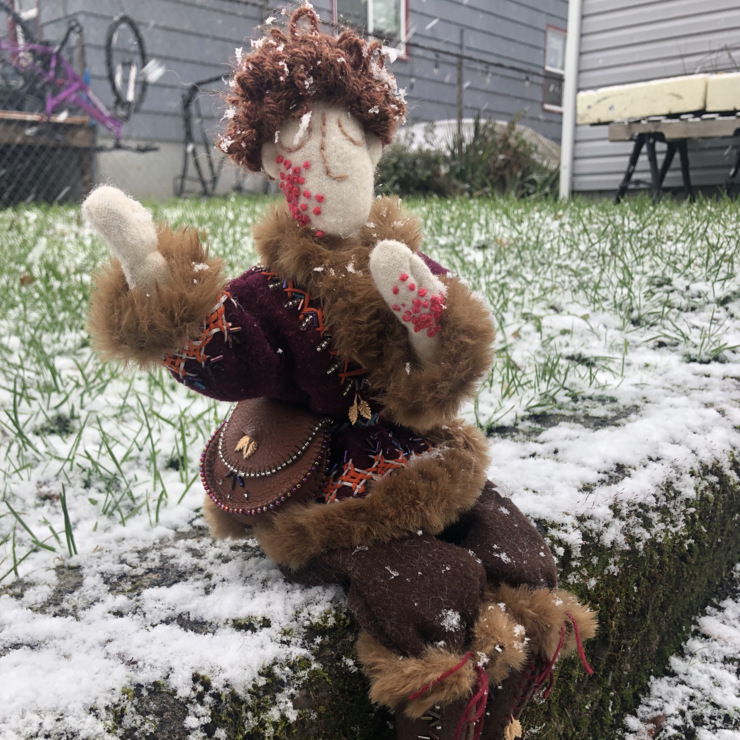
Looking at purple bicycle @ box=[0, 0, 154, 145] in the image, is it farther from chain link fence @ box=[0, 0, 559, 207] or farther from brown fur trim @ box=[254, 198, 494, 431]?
brown fur trim @ box=[254, 198, 494, 431]

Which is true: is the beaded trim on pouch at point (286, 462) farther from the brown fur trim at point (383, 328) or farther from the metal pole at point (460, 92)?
the metal pole at point (460, 92)

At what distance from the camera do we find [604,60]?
6867mm

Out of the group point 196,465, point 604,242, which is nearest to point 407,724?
point 196,465

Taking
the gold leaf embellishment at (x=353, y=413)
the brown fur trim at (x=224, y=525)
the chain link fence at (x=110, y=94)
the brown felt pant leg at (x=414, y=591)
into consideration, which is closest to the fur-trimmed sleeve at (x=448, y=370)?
the gold leaf embellishment at (x=353, y=413)

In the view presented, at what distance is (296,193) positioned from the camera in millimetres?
1164

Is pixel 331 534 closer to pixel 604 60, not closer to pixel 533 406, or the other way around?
pixel 533 406

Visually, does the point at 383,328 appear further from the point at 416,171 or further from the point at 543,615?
the point at 416,171

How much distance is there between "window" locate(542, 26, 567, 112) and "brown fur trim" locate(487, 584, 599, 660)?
46.4 ft

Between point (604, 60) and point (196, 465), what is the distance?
680 cm

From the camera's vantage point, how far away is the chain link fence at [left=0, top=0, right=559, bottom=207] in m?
7.04

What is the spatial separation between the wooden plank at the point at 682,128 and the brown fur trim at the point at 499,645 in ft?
17.9

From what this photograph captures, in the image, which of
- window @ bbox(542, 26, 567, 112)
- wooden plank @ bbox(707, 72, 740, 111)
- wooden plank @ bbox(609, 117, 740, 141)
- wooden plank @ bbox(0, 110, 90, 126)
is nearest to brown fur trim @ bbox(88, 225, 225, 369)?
wooden plank @ bbox(609, 117, 740, 141)

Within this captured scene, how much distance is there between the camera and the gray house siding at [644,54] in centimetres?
620

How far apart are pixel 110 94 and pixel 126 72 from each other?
1.20 ft
